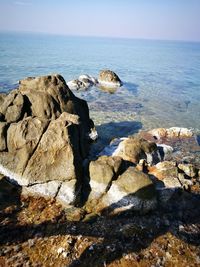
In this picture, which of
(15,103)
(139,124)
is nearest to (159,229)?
(15,103)

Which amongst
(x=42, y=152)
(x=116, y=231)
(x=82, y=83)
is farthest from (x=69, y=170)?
Result: (x=82, y=83)

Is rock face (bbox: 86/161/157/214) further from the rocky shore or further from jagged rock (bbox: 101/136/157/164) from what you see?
jagged rock (bbox: 101/136/157/164)

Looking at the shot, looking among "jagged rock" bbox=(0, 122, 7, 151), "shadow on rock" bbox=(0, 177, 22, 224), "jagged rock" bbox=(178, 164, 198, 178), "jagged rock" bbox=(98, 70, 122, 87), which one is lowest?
"jagged rock" bbox=(98, 70, 122, 87)

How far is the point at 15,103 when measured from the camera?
19.6 meters

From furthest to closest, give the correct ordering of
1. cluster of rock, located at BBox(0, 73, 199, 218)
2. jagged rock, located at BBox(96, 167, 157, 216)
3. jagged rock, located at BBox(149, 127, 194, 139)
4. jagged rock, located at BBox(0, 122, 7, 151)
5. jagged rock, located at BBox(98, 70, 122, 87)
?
1. jagged rock, located at BBox(98, 70, 122, 87)
2. jagged rock, located at BBox(149, 127, 194, 139)
3. jagged rock, located at BBox(0, 122, 7, 151)
4. cluster of rock, located at BBox(0, 73, 199, 218)
5. jagged rock, located at BBox(96, 167, 157, 216)

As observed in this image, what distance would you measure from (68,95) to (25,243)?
13742mm

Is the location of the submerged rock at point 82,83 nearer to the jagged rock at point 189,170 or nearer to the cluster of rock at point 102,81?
the cluster of rock at point 102,81

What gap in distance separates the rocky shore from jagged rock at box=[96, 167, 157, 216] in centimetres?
6

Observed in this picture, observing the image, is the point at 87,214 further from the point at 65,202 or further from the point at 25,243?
the point at 25,243

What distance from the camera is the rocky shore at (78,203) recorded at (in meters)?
13.0

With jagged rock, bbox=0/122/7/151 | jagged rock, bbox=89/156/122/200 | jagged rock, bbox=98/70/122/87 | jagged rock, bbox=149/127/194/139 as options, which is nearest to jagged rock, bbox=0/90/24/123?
jagged rock, bbox=0/122/7/151

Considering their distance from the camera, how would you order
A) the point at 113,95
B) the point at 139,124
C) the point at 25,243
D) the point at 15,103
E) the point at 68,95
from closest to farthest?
the point at 25,243 → the point at 15,103 → the point at 68,95 → the point at 139,124 → the point at 113,95

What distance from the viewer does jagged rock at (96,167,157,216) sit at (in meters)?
15.8

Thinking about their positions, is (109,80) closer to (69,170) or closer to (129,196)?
(69,170)
